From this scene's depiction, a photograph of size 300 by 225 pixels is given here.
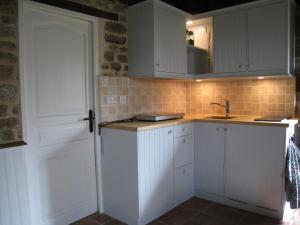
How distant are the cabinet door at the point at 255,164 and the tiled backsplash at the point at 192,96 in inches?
26.5

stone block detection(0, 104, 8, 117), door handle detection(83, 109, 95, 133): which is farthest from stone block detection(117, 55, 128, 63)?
stone block detection(0, 104, 8, 117)

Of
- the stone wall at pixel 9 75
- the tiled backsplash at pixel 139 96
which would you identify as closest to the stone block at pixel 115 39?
the tiled backsplash at pixel 139 96

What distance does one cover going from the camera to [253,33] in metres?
2.83

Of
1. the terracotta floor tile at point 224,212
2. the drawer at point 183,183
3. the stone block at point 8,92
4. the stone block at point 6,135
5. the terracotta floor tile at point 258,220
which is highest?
the stone block at point 8,92

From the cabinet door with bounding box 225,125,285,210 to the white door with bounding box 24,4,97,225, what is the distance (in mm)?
1494

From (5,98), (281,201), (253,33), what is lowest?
(281,201)

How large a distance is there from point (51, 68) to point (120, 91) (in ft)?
2.62

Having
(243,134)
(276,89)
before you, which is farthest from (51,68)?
(276,89)

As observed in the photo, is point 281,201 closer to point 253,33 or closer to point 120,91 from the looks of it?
point 253,33

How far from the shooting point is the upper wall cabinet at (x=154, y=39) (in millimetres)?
2777

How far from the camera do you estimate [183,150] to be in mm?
2906

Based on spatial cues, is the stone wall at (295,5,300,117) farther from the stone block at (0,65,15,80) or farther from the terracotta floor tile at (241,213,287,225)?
the stone block at (0,65,15,80)

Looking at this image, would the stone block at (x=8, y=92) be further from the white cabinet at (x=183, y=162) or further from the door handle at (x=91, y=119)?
the white cabinet at (x=183, y=162)

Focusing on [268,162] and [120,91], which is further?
[120,91]
